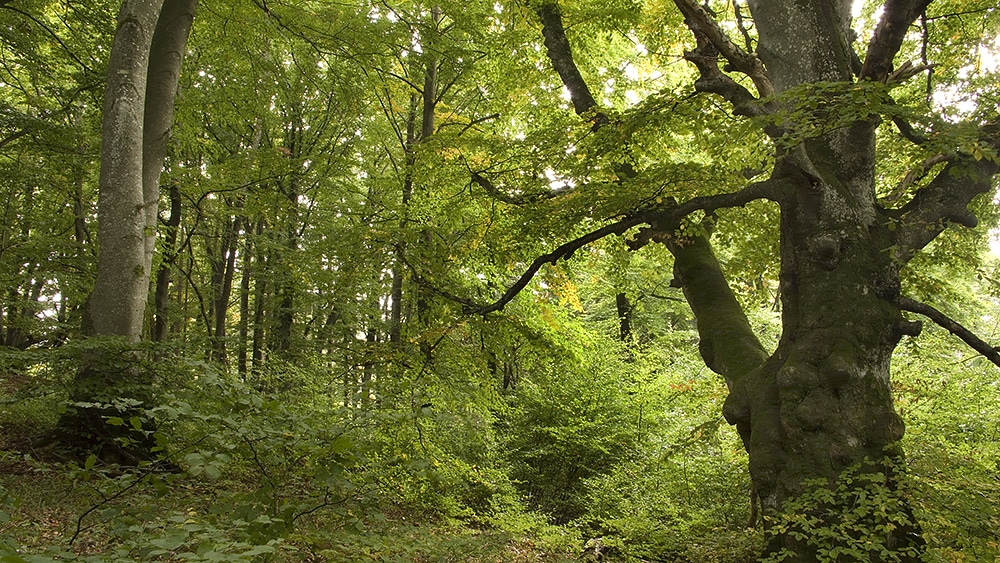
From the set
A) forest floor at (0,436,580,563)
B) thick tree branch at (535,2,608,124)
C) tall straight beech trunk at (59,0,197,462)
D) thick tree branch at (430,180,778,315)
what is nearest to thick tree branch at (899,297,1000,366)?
thick tree branch at (430,180,778,315)

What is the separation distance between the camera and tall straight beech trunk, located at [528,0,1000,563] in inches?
173

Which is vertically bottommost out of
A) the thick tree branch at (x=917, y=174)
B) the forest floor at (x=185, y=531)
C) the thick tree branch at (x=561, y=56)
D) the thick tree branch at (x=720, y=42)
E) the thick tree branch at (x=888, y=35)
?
the forest floor at (x=185, y=531)

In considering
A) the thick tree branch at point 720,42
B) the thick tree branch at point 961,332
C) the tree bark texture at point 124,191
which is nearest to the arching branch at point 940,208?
the thick tree branch at point 961,332

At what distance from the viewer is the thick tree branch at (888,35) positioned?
461 centimetres

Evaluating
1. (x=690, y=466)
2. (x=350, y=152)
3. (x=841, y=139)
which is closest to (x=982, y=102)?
(x=841, y=139)

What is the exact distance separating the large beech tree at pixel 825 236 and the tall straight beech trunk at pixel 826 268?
1 cm

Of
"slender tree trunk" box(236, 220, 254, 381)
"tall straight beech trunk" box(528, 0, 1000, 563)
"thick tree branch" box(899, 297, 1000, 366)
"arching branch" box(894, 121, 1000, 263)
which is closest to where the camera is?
"tall straight beech trunk" box(528, 0, 1000, 563)

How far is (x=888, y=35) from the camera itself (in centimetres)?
472

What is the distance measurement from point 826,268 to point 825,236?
0.28 meters

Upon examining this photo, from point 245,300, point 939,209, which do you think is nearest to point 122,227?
point 939,209

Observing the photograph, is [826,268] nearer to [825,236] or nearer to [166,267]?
[825,236]

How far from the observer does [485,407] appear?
24.4ft

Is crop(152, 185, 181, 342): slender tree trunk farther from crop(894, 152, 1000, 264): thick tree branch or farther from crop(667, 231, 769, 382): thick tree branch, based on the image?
crop(894, 152, 1000, 264): thick tree branch

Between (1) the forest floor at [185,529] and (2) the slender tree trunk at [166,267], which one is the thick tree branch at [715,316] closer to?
(1) the forest floor at [185,529]
